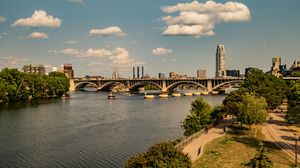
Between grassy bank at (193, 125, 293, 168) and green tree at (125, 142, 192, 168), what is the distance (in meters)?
12.8

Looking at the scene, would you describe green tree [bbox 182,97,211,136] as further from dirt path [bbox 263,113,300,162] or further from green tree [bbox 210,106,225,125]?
dirt path [bbox 263,113,300,162]

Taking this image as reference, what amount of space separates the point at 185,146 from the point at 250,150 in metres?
8.66

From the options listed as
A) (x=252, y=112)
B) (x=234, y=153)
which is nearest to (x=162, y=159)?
(x=234, y=153)

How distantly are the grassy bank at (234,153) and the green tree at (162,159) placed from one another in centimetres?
1285

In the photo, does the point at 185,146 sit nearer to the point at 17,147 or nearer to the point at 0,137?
the point at 17,147

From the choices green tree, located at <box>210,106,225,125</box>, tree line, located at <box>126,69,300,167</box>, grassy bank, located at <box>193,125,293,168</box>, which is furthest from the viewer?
green tree, located at <box>210,106,225,125</box>

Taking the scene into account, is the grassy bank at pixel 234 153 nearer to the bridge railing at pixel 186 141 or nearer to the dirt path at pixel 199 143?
the dirt path at pixel 199 143

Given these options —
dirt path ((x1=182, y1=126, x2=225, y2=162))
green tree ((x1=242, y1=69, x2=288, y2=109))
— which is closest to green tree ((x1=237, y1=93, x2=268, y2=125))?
dirt path ((x1=182, y1=126, x2=225, y2=162))

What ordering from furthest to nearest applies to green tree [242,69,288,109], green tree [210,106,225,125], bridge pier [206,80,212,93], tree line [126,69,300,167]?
bridge pier [206,80,212,93]
green tree [242,69,288,109]
green tree [210,106,225,125]
tree line [126,69,300,167]

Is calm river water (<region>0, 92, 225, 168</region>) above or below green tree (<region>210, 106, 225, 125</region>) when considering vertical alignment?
below

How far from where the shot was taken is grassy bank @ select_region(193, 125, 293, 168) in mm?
36938

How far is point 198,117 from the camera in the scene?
60.4m

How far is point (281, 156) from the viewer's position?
133 ft

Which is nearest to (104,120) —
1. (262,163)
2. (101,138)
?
(101,138)
